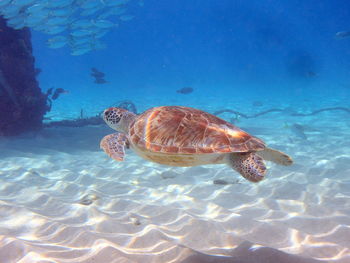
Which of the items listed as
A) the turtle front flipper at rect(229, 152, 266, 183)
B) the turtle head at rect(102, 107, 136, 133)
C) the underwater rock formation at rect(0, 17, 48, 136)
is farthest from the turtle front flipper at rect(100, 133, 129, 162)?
the underwater rock formation at rect(0, 17, 48, 136)

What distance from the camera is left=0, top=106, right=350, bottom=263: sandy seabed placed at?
243 centimetres

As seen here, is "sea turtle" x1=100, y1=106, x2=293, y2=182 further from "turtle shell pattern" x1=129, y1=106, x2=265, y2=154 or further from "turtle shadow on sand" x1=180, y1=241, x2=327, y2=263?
"turtle shadow on sand" x1=180, y1=241, x2=327, y2=263

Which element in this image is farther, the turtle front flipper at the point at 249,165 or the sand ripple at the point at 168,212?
the turtle front flipper at the point at 249,165

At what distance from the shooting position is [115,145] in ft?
12.0

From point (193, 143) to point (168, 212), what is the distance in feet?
4.08

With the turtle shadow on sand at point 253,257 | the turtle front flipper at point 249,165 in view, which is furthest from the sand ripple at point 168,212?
the turtle front flipper at point 249,165

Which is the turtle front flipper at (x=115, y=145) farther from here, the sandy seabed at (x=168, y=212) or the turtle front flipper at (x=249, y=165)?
the turtle front flipper at (x=249, y=165)

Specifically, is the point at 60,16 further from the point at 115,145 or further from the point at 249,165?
the point at 249,165

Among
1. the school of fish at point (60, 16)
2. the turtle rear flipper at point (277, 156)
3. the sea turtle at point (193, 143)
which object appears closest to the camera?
the sea turtle at point (193, 143)

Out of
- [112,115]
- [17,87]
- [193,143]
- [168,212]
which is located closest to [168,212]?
[168,212]

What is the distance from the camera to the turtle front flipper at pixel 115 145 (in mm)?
3382

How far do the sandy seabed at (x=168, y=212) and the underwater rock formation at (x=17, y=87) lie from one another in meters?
2.50

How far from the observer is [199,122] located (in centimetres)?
339

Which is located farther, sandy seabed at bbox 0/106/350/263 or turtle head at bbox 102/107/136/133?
turtle head at bbox 102/107/136/133
